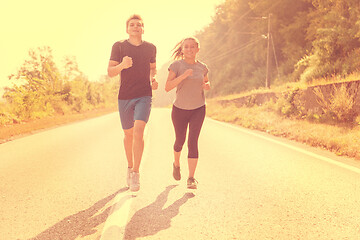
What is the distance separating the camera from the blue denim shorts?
431 cm

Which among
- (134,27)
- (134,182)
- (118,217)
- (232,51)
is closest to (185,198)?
(134,182)

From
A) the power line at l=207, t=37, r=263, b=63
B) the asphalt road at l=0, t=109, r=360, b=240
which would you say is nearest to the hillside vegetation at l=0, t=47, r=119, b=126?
the asphalt road at l=0, t=109, r=360, b=240

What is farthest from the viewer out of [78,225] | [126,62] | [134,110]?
[134,110]

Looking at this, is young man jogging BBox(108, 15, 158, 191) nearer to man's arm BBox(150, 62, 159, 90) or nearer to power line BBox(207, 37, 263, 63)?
man's arm BBox(150, 62, 159, 90)

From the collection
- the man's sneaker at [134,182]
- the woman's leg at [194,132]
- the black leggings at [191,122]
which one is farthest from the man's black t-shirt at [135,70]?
the man's sneaker at [134,182]

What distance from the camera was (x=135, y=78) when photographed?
434cm

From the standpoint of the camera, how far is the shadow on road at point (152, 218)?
3137mm

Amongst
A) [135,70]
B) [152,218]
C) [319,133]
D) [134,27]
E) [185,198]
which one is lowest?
[319,133]

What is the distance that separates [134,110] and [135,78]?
447 mm

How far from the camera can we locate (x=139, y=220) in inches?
136

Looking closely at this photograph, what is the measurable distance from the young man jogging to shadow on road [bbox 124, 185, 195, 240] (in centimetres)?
51

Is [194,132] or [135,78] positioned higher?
[135,78]

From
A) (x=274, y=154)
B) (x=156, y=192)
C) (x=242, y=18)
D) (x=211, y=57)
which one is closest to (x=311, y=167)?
(x=274, y=154)

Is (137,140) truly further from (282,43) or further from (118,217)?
(282,43)
